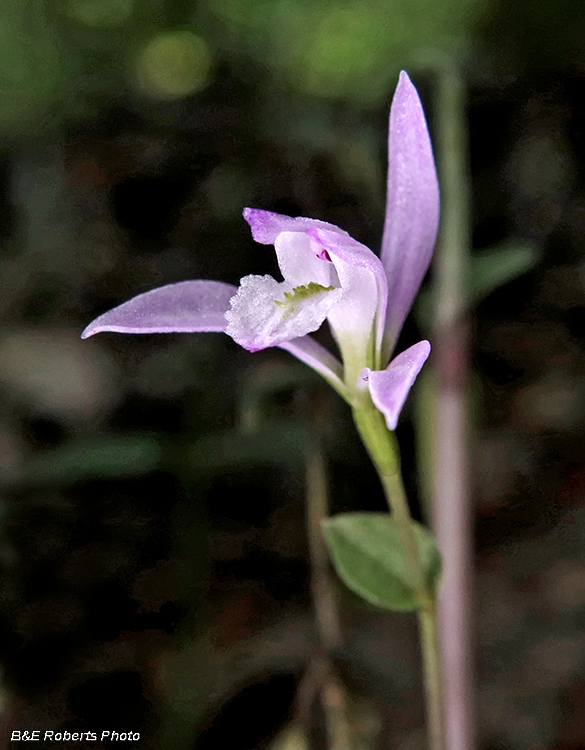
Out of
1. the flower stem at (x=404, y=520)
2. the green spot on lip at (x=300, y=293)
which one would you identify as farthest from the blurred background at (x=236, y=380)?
the green spot on lip at (x=300, y=293)

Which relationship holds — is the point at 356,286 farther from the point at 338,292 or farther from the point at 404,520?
the point at 404,520

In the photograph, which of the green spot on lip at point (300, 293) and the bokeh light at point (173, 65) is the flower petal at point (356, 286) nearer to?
the green spot on lip at point (300, 293)

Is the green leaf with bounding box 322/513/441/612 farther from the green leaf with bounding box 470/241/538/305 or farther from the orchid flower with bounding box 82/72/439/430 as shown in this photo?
the green leaf with bounding box 470/241/538/305

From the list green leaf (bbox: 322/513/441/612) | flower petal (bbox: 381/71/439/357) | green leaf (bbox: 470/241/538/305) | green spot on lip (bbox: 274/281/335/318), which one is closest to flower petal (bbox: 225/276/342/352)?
green spot on lip (bbox: 274/281/335/318)

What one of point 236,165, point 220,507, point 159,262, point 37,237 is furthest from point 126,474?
point 236,165

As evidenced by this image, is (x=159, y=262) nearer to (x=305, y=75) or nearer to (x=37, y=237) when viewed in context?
(x=37, y=237)

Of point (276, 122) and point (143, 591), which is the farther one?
point (276, 122)

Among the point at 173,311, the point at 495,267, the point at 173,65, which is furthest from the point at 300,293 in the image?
the point at 173,65
